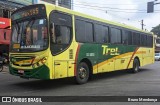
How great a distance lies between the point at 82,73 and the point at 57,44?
225 centimetres

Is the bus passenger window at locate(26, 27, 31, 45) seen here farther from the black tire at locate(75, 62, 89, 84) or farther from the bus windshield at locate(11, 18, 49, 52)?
the black tire at locate(75, 62, 89, 84)

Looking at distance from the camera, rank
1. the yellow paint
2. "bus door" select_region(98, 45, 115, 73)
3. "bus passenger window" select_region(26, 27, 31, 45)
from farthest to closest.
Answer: the yellow paint
"bus door" select_region(98, 45, 115, 73)
"bus passenger window" select_region(26, 27, 31, 45)

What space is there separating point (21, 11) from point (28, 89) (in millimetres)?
3191

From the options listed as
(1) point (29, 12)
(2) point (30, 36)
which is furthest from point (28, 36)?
(1) point (29, 12)

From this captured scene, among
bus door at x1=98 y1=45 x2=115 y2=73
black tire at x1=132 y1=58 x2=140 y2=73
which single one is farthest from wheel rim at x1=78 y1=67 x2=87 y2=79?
black tire at x1=132 y1=58 x2=140 y2=73

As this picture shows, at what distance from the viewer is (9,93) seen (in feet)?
34.3

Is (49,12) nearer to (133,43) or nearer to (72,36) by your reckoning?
(72,36)

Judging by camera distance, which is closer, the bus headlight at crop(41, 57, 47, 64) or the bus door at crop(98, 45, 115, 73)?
the bus headlight at crop(41, 57, 47, 64)

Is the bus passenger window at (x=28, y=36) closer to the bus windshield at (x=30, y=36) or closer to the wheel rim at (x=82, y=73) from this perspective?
the bus windshield at (x=30, y=36)

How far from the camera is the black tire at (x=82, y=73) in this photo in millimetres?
12931

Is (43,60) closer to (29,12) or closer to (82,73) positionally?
(29,12)

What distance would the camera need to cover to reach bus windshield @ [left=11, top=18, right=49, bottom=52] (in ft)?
36.9

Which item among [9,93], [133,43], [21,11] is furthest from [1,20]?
[9,93]

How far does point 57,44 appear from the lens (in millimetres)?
11578
